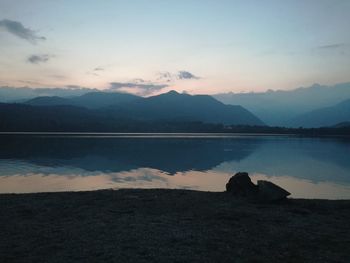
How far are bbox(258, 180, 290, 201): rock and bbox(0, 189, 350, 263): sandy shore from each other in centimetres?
46

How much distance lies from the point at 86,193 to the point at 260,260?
13.7m

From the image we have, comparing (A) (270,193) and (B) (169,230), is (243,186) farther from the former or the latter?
(B) (169,230)

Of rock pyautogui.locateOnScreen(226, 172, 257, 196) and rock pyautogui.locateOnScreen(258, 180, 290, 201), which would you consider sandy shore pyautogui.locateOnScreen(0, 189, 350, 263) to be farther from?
rock pyautogui.locateOnScreen(226, 172, 257, 196)

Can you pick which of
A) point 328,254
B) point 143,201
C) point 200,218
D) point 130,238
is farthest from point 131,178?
point 328,254

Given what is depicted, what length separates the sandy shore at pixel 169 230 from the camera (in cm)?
1075

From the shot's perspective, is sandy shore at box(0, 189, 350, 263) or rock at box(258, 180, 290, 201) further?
rock at box(258, 180, 290, 201)

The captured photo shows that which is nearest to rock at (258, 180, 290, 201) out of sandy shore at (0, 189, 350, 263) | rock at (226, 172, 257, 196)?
sandy shore at (0, 189, 350, 263)

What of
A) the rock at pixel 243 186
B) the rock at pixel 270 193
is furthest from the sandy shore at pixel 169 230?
the rock at pixel 243 186

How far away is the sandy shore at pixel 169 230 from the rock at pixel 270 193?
46 cm

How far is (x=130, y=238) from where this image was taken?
1231 cm

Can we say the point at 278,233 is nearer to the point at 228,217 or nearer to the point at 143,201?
the point at 228,217

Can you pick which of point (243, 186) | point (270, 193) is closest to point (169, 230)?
point (270, 193)

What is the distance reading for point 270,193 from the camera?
761 inches

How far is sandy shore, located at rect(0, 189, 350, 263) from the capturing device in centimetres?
1075
